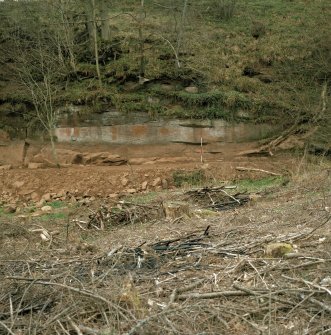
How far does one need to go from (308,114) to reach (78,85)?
8.62 metres

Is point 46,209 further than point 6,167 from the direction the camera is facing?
No

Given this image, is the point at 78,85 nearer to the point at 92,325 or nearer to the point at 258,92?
the point at 258,92

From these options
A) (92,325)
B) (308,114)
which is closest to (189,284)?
(92,325)

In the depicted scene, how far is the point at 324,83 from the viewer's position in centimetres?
1945

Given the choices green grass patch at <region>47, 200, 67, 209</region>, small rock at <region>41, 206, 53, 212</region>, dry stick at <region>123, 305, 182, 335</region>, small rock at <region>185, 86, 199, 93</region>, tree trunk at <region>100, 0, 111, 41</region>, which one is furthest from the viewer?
tree trunk at <region>100, 0, 111, 41</region>

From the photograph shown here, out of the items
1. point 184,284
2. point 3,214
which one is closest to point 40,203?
point 3,214

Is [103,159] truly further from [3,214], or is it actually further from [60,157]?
[3,214]

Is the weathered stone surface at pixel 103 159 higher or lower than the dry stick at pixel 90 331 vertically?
lower

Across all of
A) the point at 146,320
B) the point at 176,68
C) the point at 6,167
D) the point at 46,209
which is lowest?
the point at 46,209

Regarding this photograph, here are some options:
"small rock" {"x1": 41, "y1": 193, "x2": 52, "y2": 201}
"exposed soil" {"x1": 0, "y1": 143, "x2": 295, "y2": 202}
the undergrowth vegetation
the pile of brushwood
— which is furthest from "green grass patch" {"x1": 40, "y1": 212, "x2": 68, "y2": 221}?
the undergrowth vegetation

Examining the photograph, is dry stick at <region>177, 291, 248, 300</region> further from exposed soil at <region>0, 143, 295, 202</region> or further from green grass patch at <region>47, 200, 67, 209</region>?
exposed soil at <region>0, 143, 295, 202</region>

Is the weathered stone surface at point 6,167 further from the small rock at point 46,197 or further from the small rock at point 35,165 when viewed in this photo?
the small rock at point 46,197

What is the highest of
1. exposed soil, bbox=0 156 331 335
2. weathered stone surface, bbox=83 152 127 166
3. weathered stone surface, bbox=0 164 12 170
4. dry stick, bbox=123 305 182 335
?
dry stick, bbox=123 305 182 335

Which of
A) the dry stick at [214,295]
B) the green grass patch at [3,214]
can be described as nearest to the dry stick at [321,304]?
the dry stick at [214,295]
